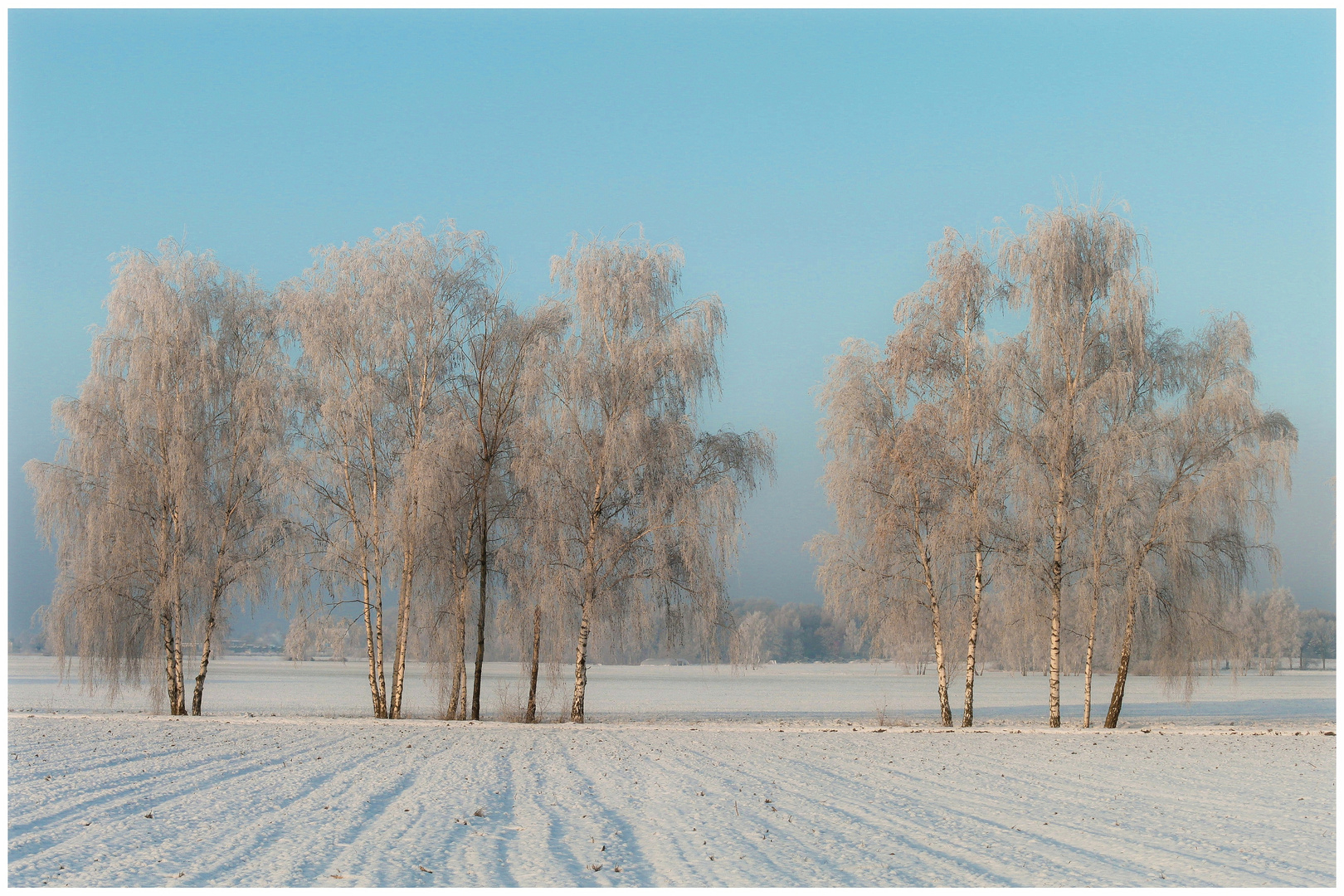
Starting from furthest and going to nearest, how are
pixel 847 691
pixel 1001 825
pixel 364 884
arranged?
pixel 847 691 < pixel 1001 825 < pixel 364 884

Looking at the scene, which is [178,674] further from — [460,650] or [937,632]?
[937,632]

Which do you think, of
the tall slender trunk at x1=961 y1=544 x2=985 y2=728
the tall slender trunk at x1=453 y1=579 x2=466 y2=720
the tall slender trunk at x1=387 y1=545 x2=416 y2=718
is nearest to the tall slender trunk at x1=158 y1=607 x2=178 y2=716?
the tall slender trunk at x1=387 y1=545 x2=416 y2=718

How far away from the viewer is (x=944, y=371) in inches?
902

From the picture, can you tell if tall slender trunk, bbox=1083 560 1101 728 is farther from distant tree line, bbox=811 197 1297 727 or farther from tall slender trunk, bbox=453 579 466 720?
tall slender trunk, bbox=453 579 466 720

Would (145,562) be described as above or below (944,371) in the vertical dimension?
below

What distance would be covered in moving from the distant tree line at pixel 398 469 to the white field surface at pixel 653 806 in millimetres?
3067

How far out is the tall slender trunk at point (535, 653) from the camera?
74.4 feet

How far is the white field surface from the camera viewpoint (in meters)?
7.20

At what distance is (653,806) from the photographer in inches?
394

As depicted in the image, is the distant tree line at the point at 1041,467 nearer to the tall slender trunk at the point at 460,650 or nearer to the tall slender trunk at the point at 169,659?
the tall slender trunk at the point at 460,650

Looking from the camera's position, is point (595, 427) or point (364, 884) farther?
point (595, 427)

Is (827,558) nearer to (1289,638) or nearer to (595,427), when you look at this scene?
(595,427)

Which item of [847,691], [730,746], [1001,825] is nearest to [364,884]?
[1001,825]

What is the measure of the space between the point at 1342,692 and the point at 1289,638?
108m
